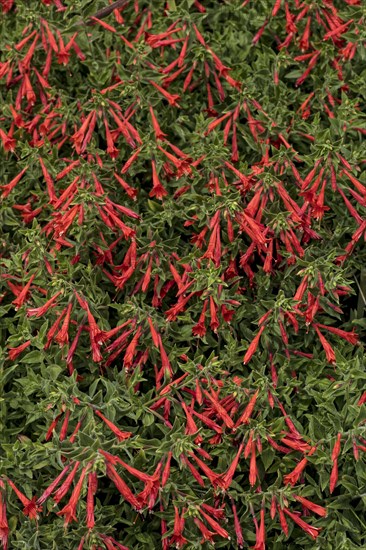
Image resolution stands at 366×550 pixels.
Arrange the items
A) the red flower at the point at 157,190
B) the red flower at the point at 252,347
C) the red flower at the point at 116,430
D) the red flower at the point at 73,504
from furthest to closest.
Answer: the red flower at the point at 157,190, the red flower at the point at 252,347, the red flower at the point at 116,430, the red flower at the point at 73,504

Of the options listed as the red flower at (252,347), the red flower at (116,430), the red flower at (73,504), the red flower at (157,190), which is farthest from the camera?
the red flower at (157,190)

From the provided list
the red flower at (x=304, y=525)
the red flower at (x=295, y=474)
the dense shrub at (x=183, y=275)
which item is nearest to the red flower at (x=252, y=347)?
the dense shrub at (x=183, y=275)

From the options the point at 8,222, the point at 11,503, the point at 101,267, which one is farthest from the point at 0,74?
the point at 11,503

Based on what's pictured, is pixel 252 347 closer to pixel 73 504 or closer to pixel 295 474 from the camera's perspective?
pixel 295 474

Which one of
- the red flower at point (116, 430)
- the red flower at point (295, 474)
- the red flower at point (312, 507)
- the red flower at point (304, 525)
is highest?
the red flower at point (116, 430)

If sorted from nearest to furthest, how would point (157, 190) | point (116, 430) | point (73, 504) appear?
point (73, 504)
point (116, 430)
point (157, 190)

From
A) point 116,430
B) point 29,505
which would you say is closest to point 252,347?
point 116,430

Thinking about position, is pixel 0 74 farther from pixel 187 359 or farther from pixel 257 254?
pixel 187 359

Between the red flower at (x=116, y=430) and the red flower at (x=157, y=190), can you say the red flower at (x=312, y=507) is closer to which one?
the red flower at (x=116, y=430)
